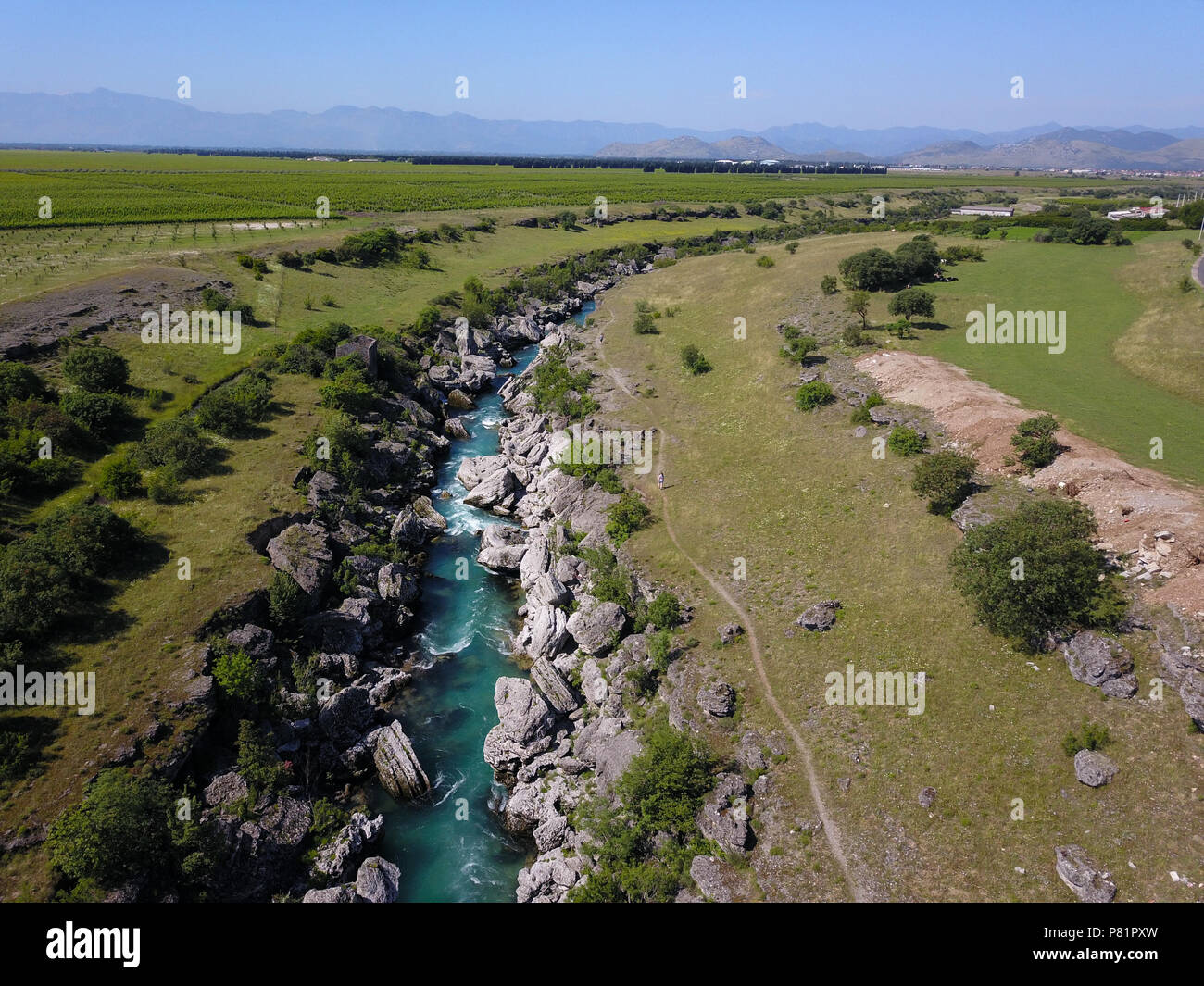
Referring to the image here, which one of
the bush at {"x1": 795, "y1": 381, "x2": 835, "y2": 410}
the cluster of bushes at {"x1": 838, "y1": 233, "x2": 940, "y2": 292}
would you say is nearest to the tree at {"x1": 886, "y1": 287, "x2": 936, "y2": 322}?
the cluster of bushes at {"x1": 838, "y1": 233, "x2": 940, "y2": 292}

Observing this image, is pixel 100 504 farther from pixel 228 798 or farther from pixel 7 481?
pixel 228 798

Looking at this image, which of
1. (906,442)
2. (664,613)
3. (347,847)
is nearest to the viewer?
(347,847)

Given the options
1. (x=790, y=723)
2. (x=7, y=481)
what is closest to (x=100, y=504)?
(x=7, y=481)

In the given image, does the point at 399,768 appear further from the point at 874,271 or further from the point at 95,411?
the point at 874,271

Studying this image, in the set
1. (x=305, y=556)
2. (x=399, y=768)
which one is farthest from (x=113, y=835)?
(x=305, y=556)

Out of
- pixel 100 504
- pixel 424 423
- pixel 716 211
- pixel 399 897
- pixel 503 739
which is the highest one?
pixel 716 211

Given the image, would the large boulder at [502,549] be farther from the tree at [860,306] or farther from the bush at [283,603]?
the tree at [860,306]
